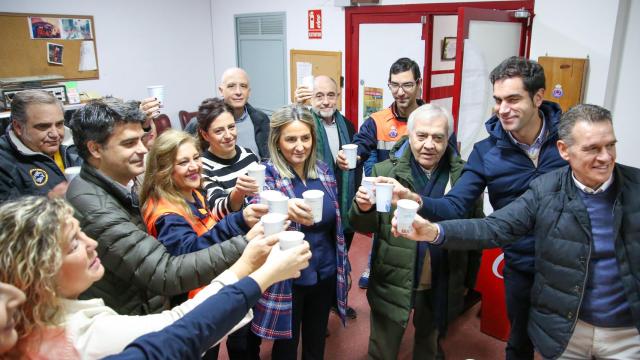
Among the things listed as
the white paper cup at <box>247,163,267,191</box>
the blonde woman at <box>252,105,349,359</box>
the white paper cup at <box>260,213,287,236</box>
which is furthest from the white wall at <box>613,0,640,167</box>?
the white paper cup at <box>260,213,287,236</box>

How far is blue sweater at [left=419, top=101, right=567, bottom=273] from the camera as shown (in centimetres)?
204

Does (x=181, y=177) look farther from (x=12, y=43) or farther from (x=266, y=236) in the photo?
(x=12, y=43)

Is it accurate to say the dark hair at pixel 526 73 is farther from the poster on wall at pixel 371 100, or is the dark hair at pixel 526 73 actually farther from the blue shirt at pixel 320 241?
the poster on wall at pixel 371 100

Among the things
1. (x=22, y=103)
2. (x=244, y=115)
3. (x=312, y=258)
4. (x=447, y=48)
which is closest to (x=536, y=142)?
(x=312, y=258)

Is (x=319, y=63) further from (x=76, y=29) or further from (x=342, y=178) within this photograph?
(x=76, y=29)

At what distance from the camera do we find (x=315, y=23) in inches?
210

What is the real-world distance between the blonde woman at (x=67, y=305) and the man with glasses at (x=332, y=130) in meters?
1.93

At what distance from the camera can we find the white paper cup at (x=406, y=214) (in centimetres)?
172

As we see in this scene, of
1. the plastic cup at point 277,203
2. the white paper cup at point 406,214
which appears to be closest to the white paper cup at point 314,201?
the plastic cup at point 277,203

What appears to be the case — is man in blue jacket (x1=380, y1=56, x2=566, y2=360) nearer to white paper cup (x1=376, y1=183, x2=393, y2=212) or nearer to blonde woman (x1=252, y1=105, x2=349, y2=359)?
white paper cup (x1=376, y1=183, x2=393, y2=212)

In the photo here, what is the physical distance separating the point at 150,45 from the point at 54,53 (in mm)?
1216

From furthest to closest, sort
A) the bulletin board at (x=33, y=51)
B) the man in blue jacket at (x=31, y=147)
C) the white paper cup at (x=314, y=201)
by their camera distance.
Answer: the bulletin board at (x=33, y=51)
the man in blue jacket at (x=31, y=147)
the white paper cup at (x=314, y=201)

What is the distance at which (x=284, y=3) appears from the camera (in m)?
5.65

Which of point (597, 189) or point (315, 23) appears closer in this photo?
point (597, 189)
